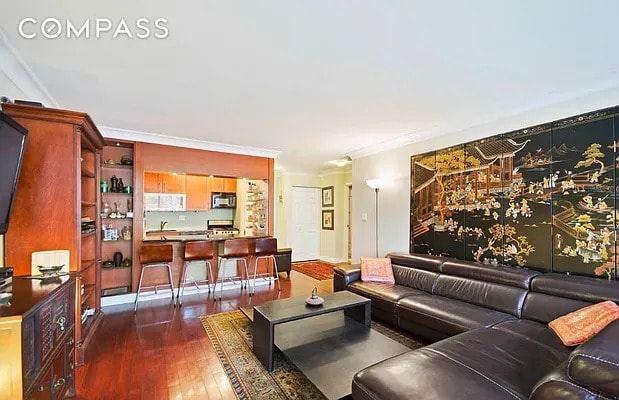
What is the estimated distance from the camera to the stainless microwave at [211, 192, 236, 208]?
636cm

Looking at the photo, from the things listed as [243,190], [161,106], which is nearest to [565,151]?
[161,106]

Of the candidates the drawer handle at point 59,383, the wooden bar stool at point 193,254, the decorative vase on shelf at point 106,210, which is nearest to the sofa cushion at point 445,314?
the drawer handle at point 59,383

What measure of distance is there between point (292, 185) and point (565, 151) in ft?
18.8

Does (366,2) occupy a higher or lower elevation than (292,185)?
higher

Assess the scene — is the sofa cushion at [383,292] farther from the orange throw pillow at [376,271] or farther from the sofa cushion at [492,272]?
the sofa cushion at [492,272]

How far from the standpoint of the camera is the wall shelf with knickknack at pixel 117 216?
167 inches

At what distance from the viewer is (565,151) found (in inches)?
110

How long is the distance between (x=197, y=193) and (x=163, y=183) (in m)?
0.67

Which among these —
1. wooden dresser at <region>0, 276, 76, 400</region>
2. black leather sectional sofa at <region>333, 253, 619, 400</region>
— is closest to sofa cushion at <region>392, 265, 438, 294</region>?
black leather sectional sofa at <region>333, 253, 619, 400</region>

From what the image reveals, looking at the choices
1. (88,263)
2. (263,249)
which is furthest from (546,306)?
(88,263)

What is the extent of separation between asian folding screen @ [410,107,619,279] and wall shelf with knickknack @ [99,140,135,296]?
432cm

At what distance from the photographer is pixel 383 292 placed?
11.0 ft

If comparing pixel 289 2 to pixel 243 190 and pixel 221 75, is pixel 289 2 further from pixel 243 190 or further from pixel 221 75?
pixel 243 190

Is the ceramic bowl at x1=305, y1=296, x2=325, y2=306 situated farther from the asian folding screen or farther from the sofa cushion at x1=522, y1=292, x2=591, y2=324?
the asian folding screen
